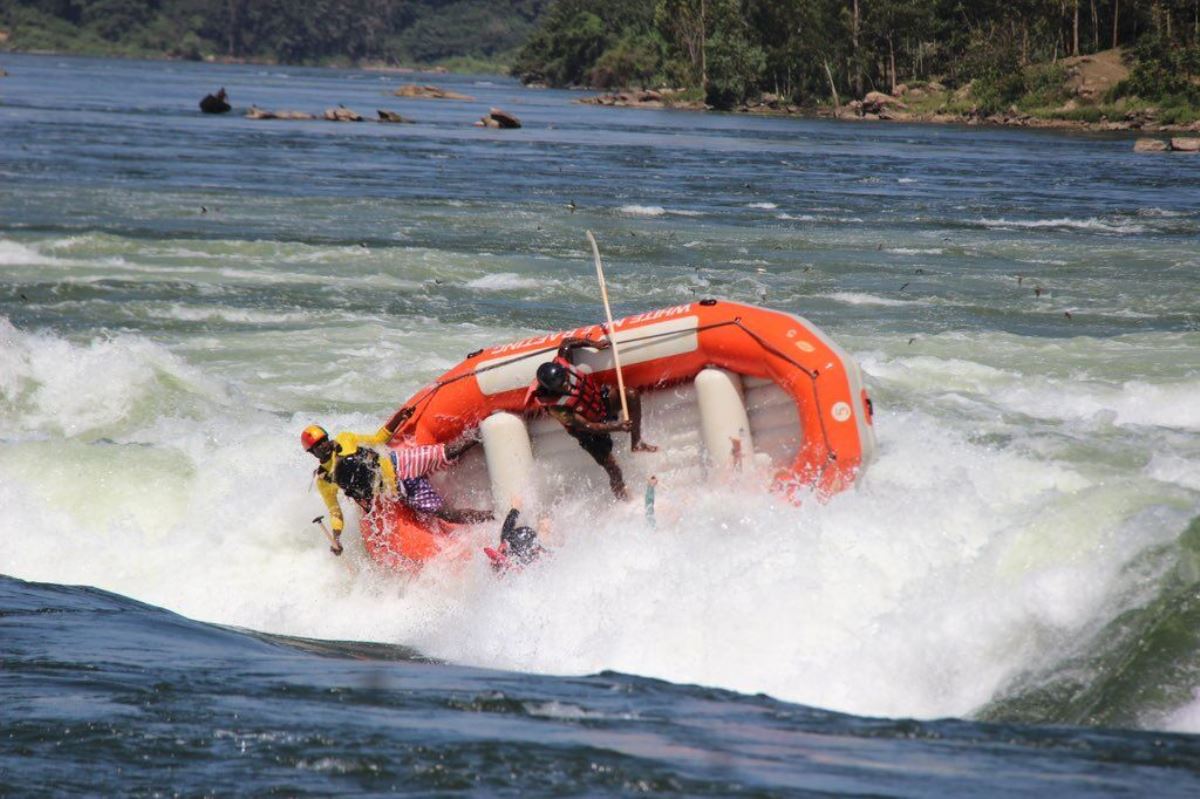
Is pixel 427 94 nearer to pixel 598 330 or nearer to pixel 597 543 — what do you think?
pixel 598 330

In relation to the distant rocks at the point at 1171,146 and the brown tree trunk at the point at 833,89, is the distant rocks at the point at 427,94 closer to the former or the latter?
the brown tree trunk at the point at 833,89

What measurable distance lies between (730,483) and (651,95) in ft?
255

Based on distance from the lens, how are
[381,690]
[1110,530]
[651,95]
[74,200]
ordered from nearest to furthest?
[381,690], [1110,530], [74,200], [651,95]

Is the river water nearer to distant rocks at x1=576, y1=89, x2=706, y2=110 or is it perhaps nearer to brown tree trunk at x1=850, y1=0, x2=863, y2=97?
brown tree trunk at x1=850, y1=0, x2=863, y2=97

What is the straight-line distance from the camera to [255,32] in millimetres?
180875

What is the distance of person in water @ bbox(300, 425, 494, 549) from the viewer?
9.35 metres

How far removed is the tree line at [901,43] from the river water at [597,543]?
40.2 metres

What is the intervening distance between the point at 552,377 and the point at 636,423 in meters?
0.79

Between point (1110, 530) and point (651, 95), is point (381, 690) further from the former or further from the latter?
point (651, 95)

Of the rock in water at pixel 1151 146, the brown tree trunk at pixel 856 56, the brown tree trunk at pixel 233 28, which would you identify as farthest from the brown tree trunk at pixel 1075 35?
the brown tree trunk at pixel 233 28

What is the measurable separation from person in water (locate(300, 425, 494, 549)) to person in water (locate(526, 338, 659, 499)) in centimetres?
79

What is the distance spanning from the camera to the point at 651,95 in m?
85.3

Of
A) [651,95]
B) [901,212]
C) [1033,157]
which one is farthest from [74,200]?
[651,95]

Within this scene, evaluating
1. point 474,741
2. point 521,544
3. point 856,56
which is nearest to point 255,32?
point 856,56
